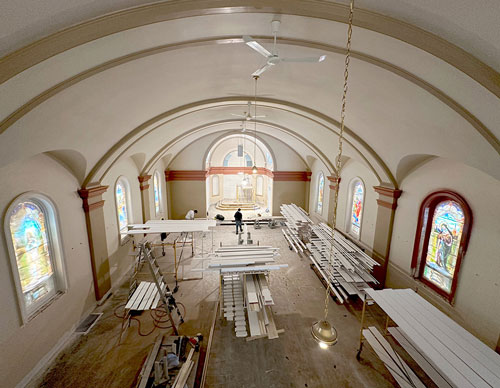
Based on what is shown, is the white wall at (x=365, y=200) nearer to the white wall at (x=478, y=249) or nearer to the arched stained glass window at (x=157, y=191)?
the white wall at (x=478, y=249)

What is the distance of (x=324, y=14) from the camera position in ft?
9.49

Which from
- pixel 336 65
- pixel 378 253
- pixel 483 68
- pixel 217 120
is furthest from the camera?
pixel 217 120

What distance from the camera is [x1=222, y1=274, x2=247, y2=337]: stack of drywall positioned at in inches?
241

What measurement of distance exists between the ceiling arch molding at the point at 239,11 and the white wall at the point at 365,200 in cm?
610

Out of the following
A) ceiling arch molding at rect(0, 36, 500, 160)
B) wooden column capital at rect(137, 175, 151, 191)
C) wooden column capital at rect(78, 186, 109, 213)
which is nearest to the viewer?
ceiling arch molding at rect(0, 36, 500, 160)

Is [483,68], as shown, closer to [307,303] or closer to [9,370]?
[307,303]

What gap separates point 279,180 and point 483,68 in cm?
1296

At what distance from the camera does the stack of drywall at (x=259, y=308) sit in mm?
5618

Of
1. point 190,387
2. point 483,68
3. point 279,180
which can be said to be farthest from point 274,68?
point 279,180

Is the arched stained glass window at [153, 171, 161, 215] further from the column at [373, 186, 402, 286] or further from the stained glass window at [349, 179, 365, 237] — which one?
the column at [373, 186, 402, 286]

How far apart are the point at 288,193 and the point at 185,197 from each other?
6.92 metres

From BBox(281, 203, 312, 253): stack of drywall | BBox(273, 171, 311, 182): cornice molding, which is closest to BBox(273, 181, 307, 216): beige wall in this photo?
BBox(273, 171, 311, 182): cornice molding

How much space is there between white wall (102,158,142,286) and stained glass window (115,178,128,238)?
0.27 meters

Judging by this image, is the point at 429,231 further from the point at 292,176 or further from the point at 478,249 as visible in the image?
the point at 292,176
